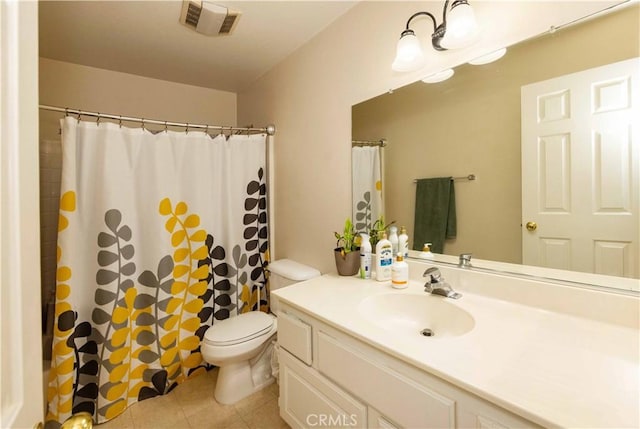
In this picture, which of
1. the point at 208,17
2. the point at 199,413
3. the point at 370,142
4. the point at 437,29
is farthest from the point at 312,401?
the point at 208,17

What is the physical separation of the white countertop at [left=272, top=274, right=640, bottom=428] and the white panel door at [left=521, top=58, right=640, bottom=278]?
218 millimetres

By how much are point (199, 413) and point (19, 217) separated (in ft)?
5.34

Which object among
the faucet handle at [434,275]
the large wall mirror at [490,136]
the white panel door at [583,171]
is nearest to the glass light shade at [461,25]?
the large wall mirror at [490,136]

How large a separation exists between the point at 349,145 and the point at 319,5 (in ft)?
2.50

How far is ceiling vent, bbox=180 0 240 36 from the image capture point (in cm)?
149

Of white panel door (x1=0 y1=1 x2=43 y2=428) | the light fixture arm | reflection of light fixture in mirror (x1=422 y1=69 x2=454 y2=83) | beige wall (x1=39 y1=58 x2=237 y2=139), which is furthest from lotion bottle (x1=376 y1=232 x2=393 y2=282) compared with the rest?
beige wall (x1=39 y1=58 x2=237 y2=139)

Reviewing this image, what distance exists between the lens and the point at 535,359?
72 centimetres

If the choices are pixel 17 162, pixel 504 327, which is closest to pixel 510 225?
pixel 504 327

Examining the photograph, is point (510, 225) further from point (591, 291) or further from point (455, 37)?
point (455, 37)

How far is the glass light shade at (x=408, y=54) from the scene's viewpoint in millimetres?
1212

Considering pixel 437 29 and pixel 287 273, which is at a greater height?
pixel 437 29

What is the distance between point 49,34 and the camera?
1703 mm

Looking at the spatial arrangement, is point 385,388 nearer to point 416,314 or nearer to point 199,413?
point 416,314

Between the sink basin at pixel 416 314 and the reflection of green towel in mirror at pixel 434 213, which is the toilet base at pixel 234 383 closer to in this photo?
the sink basin at pixel 416 314
